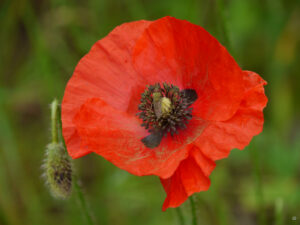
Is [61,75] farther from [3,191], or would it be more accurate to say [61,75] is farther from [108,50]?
[108,50]

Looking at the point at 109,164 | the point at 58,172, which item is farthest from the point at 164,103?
the point at 109,164

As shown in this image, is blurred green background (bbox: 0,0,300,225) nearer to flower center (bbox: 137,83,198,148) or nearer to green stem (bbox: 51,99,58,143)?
flower center (bbox: 137,83,198,148)

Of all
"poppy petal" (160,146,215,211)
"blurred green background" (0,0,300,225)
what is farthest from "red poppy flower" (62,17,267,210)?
"blurred green background" (0,0,300,225)

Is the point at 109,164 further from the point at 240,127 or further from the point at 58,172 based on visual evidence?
the point at 240,127

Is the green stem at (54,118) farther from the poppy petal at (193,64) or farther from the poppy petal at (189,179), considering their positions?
the poppy petal at (189,179)

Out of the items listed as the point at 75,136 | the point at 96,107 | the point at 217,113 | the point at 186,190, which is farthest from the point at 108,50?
the point at 186,190
